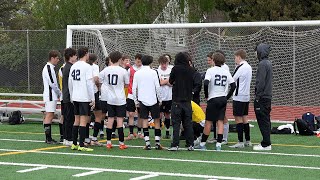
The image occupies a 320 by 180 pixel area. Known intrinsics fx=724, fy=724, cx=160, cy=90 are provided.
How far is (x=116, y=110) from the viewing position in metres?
14.3

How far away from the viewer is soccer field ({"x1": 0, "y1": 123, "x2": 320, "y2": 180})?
11078mm

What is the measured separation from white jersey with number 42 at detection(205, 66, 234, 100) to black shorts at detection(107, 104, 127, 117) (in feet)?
5.76

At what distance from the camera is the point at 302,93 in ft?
66.7

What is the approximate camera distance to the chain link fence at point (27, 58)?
77.0 feet

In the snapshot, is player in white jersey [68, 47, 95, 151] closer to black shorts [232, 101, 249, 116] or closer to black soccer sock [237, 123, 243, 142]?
black shorts [232, 101, 249, 116]

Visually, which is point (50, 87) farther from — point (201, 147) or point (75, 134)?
point (201, 147)

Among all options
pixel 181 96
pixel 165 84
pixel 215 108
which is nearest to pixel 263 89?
pixel 215 108

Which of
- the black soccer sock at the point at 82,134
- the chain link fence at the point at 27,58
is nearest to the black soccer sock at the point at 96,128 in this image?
the black soccer sock at the point at 82,134

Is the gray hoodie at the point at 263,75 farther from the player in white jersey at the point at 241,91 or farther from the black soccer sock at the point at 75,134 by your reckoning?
the black soccer sock at the point at 75,134

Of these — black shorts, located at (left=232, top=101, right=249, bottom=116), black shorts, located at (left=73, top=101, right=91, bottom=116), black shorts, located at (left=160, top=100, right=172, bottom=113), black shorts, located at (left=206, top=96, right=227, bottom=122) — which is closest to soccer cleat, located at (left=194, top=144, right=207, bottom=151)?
black shorts, located at (left=206, top=96, right=227, bottom=122)

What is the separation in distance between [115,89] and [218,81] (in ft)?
6.68

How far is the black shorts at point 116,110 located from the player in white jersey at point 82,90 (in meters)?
0.38

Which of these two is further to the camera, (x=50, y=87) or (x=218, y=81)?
(x=50, y=87)

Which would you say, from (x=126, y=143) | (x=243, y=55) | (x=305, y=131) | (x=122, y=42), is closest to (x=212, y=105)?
(x=243, y=55)
